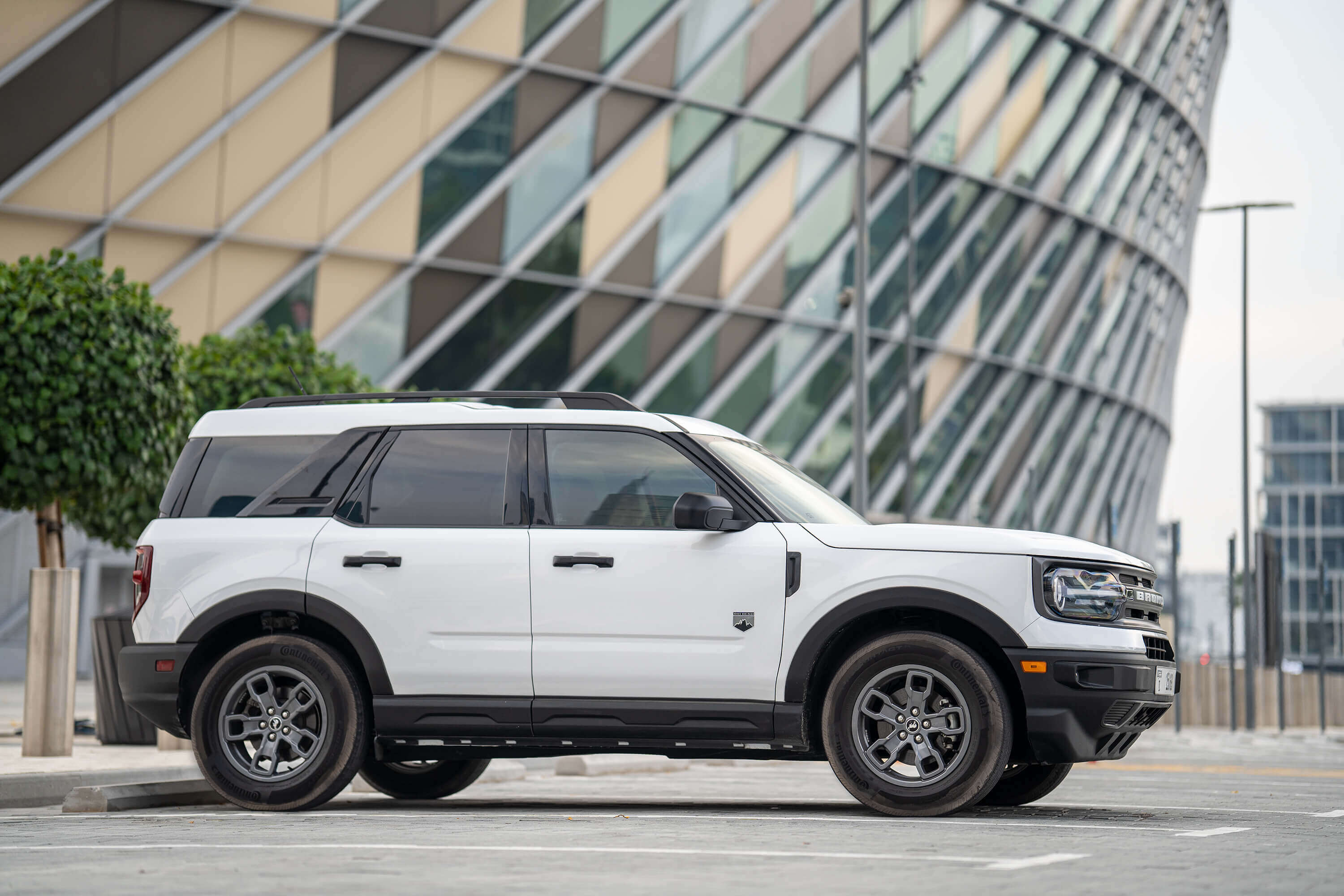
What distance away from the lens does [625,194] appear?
97.6 ft

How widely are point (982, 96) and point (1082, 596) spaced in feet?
100

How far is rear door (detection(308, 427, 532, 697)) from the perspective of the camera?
8.48m

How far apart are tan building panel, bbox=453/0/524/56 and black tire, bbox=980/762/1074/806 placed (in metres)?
20.2

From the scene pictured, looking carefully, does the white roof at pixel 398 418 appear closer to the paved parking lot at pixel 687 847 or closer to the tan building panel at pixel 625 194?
the paved parking lot at pixel 687 847

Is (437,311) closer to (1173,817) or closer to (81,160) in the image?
(81,160)

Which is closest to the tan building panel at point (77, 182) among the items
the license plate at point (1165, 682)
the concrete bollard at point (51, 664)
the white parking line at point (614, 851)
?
the concrete bollard at point (51, 664)

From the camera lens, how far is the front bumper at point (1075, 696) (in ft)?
26.5

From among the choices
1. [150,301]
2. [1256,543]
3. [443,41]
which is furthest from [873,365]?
[150,301]

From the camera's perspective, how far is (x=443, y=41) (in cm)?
2709

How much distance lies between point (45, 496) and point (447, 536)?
5960 millimetres

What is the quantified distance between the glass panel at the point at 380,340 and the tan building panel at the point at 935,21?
533 inches

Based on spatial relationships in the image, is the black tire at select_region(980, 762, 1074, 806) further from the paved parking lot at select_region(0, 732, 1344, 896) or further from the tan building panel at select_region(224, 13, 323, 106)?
the tan building panel at select_region(224, 13, 323, 106)

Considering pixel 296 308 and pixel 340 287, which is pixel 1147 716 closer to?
pixel 296 308

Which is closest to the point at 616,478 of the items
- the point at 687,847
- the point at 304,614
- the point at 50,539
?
the point at 304,614
